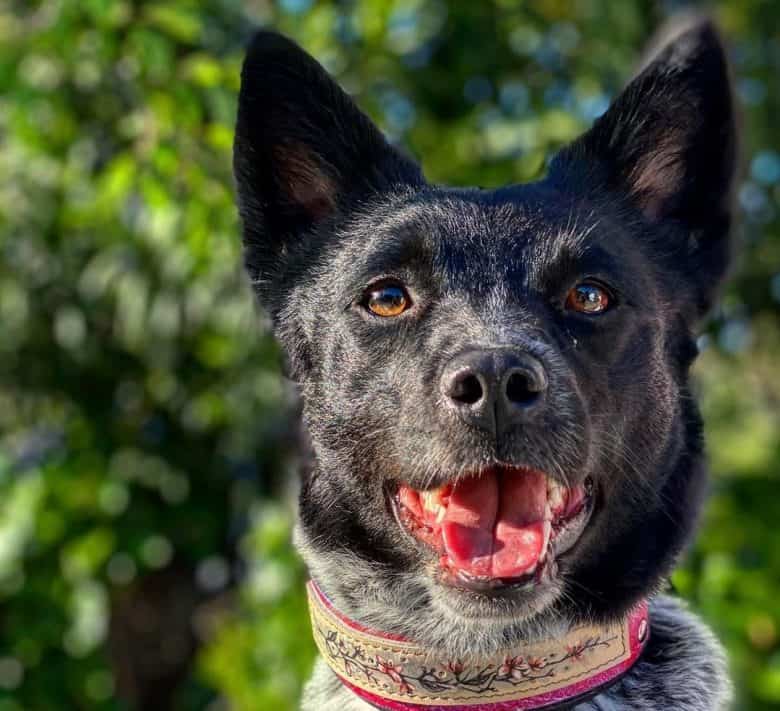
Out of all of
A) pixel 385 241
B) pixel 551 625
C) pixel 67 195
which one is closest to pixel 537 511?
pixel 551 625

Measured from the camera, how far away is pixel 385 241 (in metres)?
2.27

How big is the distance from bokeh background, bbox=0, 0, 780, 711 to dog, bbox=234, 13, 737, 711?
1.30 m

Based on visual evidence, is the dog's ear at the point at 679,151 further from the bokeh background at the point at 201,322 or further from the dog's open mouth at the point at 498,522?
the bokeh background at the point at 201,322

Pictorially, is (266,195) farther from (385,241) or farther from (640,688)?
(640,688)

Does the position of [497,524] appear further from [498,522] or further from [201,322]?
[201,322]

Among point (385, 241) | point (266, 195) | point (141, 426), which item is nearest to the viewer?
point (385, 241)

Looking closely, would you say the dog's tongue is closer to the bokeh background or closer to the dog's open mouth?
the dog's open mouth

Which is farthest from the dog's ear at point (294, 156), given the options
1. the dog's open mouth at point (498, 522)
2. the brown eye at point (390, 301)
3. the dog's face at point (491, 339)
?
the dog's open mouth at point (498, 522)

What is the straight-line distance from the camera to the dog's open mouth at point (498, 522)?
1972mm

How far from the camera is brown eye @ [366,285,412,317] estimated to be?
87.4 inches

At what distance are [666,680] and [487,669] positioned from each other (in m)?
0.38

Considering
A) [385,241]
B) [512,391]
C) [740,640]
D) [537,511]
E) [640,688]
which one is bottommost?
[740,640]

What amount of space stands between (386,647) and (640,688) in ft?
1.64

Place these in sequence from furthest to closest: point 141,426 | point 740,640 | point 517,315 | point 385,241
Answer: point 141,426
point 740,640
point 385,241
point 517,315
